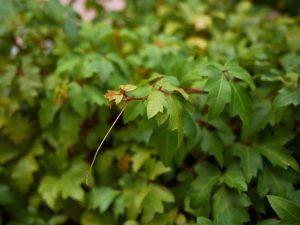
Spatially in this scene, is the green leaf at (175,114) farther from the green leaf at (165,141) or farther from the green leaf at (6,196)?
the green leaf at (6,196)

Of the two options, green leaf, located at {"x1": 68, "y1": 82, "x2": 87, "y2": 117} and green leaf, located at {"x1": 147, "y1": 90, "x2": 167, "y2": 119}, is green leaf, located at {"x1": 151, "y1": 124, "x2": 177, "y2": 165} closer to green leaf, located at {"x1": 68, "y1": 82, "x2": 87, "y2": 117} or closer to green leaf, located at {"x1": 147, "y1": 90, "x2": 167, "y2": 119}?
green leaf, located at {"x1": 147, "y1": 90, "x2": 167, "y2": 119}

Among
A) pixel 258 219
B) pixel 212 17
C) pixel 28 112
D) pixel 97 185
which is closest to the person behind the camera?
pixel 258 219

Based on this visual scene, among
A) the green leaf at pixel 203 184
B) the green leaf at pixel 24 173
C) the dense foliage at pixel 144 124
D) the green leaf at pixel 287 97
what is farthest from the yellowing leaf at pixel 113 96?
the green leaf at pixel 24 173

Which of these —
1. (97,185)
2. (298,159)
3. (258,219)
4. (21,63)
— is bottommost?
(97,185)

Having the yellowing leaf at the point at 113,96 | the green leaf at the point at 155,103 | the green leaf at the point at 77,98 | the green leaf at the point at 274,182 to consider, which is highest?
the green leaf at the point at 155,103

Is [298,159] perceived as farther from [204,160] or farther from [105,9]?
[105,9]

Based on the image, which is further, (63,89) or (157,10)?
(157,10)

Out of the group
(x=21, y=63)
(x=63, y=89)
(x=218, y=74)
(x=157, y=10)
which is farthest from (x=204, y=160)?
(x=157, y=10)

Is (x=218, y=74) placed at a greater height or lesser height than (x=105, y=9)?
greater
